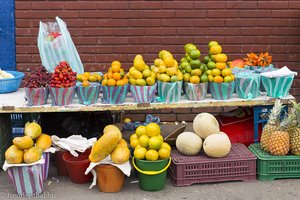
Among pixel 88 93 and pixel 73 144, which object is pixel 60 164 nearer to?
pixel 73 144

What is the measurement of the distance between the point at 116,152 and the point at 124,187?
481mm

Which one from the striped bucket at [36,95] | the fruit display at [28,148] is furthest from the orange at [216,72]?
the fruit display at [28,148]

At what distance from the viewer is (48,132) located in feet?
23.5

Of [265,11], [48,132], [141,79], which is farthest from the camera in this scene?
[265,11]

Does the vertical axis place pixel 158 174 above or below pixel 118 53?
below

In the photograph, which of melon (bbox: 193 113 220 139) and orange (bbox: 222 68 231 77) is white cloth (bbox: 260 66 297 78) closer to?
orange (bbox: 222 68 231 77)

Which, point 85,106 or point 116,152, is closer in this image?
point 116,152

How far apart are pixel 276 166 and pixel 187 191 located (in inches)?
38.6

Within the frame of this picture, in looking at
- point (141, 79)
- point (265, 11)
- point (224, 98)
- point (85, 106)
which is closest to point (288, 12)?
point (265, 11)

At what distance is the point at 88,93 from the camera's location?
635cm

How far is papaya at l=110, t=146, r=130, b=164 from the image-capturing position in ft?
19.1

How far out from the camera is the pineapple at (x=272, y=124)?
6176mm

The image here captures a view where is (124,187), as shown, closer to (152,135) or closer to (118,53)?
(152,135)

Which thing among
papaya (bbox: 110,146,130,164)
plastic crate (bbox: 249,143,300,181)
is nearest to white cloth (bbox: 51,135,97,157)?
papaya (bbox: 110,146,130,164)
